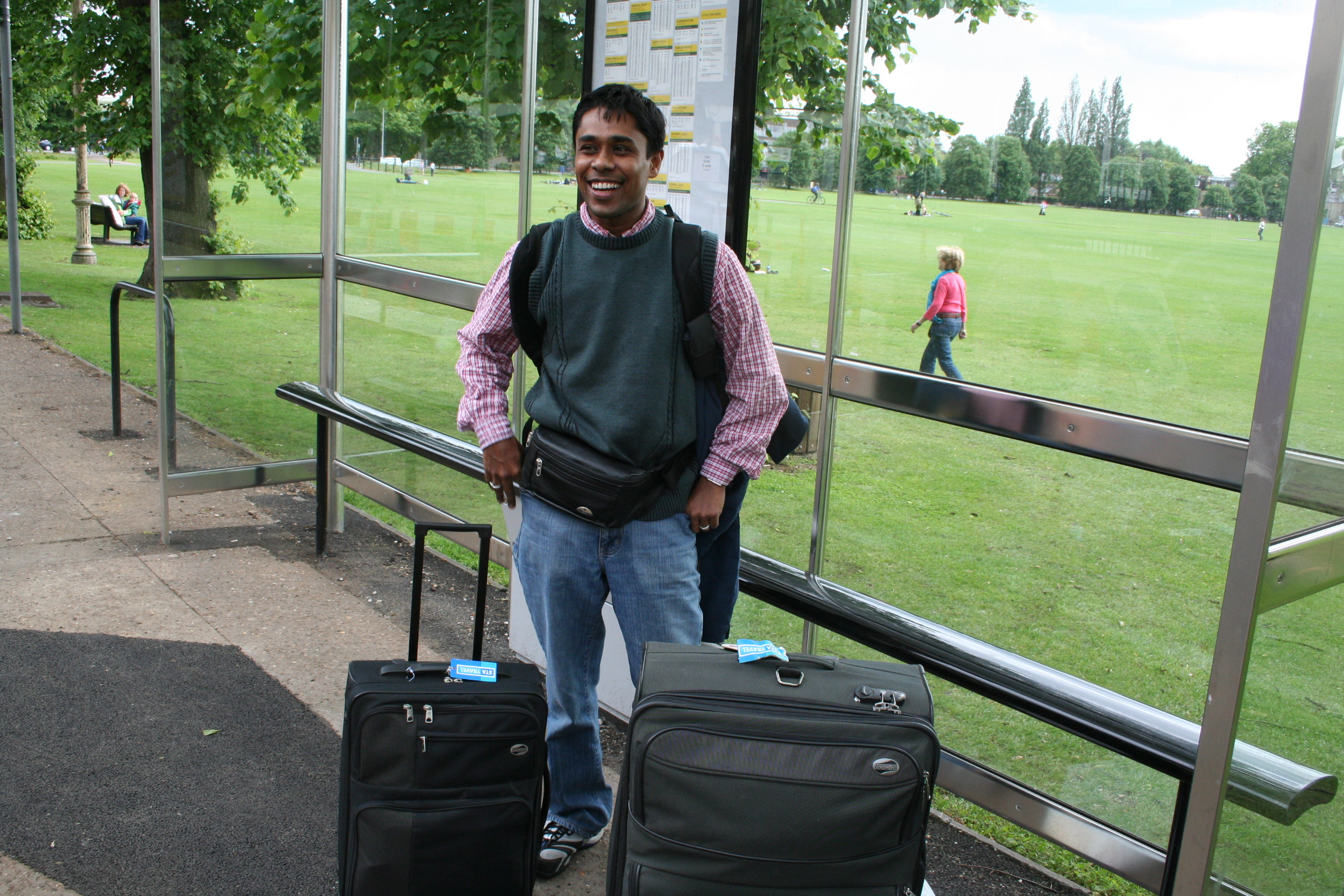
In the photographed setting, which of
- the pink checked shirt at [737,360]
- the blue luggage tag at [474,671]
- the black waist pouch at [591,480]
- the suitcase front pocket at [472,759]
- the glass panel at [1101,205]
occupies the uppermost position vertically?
the glass panel at [1101,205]

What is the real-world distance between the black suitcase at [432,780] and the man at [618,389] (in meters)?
0.28

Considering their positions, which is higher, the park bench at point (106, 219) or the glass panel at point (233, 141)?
the glass panel at point (233, 141)

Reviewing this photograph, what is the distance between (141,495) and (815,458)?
170 inches

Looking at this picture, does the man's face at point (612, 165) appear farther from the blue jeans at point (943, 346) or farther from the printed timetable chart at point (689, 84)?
the blue jeans at point (943, 346)

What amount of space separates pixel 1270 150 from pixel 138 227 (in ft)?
77.2

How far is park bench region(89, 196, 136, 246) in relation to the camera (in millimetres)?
20469

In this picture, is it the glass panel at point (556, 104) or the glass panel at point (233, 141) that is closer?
the glass panel at point (556, 104)

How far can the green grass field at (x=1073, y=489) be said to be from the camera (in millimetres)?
1922

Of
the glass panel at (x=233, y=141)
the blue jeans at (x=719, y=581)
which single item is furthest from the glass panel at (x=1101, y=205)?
the glass panel at (x=233, y=141)

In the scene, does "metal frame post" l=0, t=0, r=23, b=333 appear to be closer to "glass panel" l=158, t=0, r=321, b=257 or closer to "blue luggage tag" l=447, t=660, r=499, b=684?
"glass panel" l=158, t=0, r=321, b=257

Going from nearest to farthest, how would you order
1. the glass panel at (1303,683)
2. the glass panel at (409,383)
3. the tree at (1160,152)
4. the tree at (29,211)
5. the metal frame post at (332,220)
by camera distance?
the glass panel at (1303,683) < the tree at (1160,152) < the glass panel at (409,383) < the metal frame post at (332,220) < the tree at (29,211)

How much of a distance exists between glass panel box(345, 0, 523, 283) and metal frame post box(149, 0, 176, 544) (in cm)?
83

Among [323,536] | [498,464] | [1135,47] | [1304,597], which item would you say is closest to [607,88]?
[498,464]

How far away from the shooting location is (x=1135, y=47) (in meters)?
2.54
